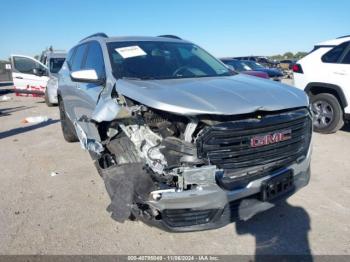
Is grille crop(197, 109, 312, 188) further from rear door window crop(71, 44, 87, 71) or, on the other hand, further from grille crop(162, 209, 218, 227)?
rear door window crop(71, 44, 87, 71)

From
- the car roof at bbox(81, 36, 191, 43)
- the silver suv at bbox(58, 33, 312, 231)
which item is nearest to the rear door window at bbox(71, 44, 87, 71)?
the car roof at bbox(81, 36, 191, 43)

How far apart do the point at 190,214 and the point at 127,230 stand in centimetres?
100

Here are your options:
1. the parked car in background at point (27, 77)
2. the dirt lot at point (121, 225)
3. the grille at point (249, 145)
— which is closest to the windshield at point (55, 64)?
the parked car in background at point (27, 77)

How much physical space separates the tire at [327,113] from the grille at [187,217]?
507 cm

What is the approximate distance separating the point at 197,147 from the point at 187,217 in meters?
0.58

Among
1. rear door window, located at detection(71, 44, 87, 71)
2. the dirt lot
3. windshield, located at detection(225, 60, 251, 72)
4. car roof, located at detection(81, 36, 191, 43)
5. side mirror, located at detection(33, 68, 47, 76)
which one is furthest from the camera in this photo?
windshield, located at detection(225, 60, 251, 72)

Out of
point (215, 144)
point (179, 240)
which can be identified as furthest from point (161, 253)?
point (215, 144)

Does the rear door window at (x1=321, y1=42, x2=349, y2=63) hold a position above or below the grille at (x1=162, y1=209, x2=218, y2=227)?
above

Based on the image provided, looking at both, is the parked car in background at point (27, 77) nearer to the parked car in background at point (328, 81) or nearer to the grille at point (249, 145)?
the parked car in background at point (328, 81)

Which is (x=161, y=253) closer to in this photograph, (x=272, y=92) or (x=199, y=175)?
(x=199, y=175)

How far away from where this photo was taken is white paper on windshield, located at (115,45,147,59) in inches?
159

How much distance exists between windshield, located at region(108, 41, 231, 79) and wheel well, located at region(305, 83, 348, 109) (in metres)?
3.13

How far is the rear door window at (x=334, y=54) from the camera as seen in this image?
676cm

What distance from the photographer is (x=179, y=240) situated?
321 cm
